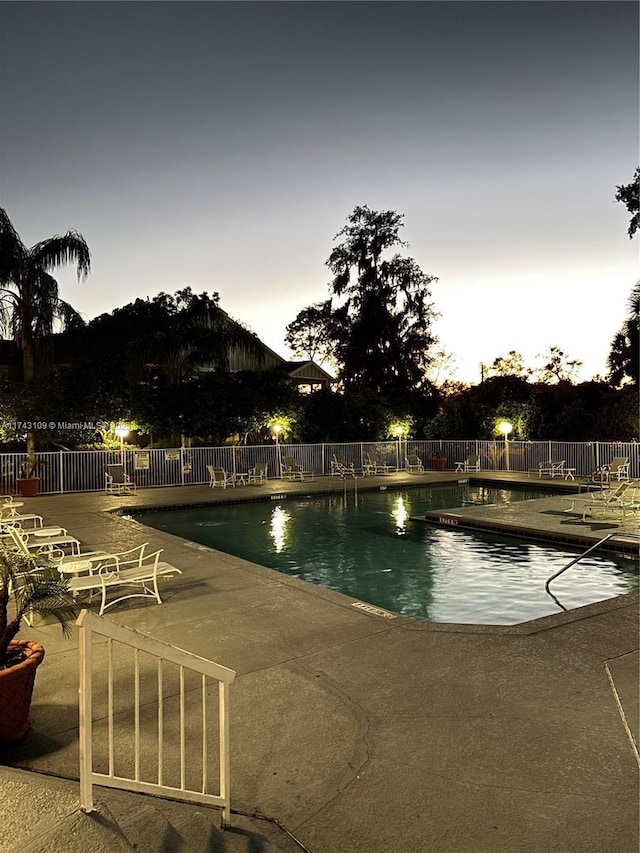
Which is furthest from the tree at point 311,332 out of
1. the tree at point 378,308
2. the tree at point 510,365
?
the tree at point 510,365

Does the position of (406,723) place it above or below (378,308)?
below

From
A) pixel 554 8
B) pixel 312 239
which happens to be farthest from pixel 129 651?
pixel 312 239

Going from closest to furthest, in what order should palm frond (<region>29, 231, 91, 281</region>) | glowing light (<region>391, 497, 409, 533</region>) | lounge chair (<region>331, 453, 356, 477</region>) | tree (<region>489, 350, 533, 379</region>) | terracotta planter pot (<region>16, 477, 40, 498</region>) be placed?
glowing light (<region>391, 497, 409, 533</region>), terracotta planter pot (<region>16, 477, 40, 498</region>), palm frond (<region>29, 231, 91, 281</region>), lounge chair (<region>331, 453, 356, 477</region>), tree (<region>489, 350, 533, 379</region>)

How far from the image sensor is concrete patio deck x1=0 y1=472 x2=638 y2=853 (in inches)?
113

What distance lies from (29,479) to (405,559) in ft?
40.6

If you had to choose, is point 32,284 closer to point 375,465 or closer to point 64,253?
point 64,253

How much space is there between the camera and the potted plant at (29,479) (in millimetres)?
18125

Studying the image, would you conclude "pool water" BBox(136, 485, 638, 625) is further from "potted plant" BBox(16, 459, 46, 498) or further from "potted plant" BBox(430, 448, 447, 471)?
"potted plant" BBox(430, 448, 447, 471)

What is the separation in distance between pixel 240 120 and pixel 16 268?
977 centimetres

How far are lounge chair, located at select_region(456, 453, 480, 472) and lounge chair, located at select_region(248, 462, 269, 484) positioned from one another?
8.31 meters

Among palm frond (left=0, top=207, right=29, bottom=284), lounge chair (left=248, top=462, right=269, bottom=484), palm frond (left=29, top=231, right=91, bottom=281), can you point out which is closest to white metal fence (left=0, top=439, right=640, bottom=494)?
lounge chair (left=248, top=462, right=269, bottom=484)

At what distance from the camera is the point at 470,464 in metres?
26.5

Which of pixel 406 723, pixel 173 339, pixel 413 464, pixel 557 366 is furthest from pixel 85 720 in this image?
pixel 557 366

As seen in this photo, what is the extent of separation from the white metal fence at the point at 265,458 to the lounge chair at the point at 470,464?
49cm
